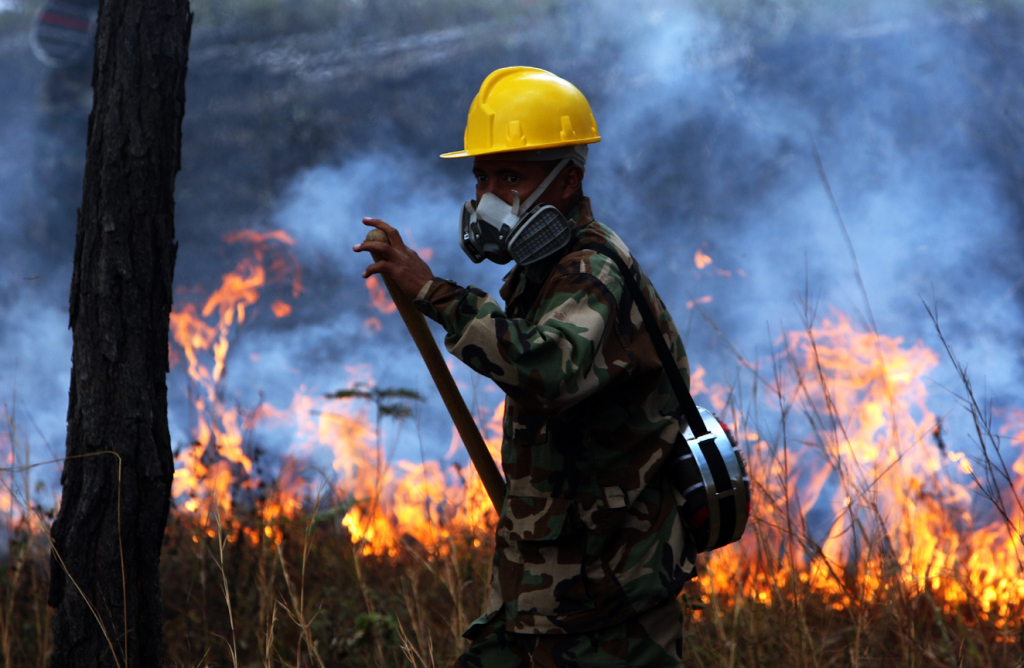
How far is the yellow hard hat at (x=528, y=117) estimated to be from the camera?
1905 mm

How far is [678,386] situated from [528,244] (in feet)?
1.68

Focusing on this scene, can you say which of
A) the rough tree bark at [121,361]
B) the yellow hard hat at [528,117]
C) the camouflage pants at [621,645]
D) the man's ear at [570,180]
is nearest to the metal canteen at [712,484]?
the camouflage pants at [621,645]

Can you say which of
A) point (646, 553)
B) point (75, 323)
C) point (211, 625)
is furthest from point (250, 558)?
point (646, 553)

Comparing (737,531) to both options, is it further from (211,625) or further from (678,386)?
(211,625)

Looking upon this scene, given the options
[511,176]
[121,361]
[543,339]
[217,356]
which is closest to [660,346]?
[543,339]

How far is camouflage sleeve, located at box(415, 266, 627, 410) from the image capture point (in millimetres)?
1544

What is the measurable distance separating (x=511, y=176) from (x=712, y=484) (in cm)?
92

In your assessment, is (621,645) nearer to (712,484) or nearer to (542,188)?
(712,484)

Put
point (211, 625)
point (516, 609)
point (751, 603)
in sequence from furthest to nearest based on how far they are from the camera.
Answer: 1. point (211, 625)
2. point (751, 603)
3. point (516, 609)

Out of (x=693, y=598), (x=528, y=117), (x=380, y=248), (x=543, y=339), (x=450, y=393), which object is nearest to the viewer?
(x=543, y=339)

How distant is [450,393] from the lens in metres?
2.12

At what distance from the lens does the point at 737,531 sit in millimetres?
1925

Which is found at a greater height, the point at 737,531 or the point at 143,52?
the point at 143,52

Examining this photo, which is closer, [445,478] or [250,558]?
[250,558]
